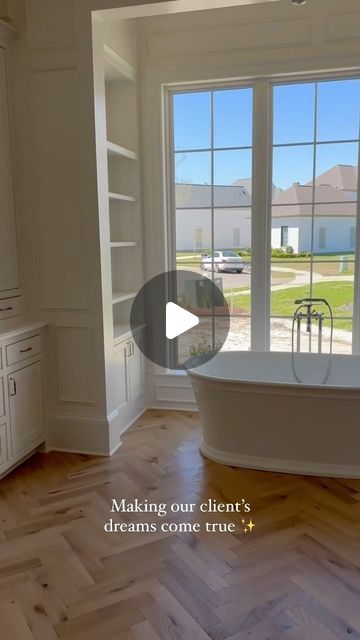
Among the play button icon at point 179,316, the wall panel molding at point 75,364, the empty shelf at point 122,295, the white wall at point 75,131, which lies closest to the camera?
the white wall at point 75,131

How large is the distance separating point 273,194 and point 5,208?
6.47ft

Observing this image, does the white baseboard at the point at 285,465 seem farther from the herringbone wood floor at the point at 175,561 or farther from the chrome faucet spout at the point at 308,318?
the chrome faucet spout at the point at 308,318

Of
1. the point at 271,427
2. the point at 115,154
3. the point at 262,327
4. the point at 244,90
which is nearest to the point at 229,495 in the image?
the point at 271,427

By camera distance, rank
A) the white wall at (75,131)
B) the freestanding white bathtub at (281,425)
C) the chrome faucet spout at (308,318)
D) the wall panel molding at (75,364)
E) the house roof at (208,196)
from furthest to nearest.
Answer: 1. the house roof at (208,196)
2. the chrome faucet spout at (308,318)
3. the wall panel molding at (75,364)
4. the white wall at (75,131)
5. the freestanding white bathtub at (281,425)

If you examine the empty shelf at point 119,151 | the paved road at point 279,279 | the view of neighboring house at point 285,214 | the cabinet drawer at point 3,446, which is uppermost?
the empty shelf at point 119,151

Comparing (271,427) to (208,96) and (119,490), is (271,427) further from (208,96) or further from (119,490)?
(208,96)

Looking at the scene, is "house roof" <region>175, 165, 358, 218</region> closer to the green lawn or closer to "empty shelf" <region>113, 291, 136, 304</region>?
the green lawn

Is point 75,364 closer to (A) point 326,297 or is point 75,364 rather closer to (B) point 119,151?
(B) point 119,151

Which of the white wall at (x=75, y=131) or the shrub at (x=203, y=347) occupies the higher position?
the white wall at (x=75, y=131)

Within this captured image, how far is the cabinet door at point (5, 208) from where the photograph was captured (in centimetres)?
310

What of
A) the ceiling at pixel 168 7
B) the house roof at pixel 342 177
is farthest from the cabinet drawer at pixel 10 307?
the house roof at pixel 342 177

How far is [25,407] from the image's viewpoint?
10.3 feet

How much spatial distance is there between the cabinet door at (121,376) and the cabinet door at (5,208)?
2.77 ft

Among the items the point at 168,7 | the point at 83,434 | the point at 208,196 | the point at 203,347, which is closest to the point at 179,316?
the point at 203,347
